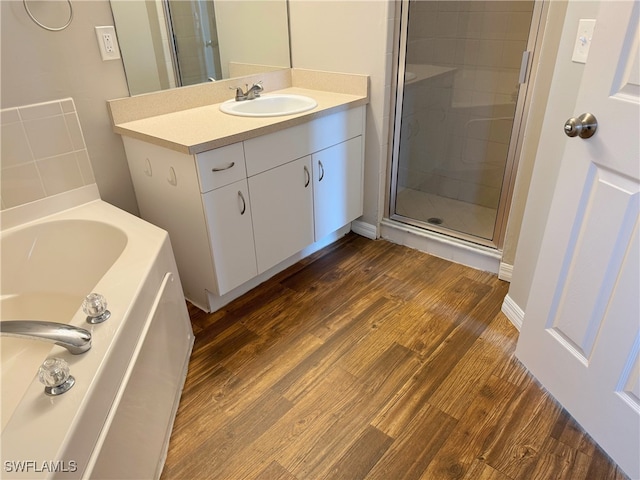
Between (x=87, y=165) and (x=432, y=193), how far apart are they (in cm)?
208

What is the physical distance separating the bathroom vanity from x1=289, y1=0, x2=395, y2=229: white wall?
119mm

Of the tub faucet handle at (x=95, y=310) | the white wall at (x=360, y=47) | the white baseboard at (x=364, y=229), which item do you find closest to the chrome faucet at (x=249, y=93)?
the white wall at (x=360, y=47)

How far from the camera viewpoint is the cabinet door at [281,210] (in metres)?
2.04

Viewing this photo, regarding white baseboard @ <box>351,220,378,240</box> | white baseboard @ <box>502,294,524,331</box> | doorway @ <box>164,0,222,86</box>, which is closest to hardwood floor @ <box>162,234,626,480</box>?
white baseboard @ <box>502,294,524,331</box>

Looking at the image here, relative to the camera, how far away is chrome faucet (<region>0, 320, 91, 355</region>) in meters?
0.96

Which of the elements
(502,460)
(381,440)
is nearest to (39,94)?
(381,440)

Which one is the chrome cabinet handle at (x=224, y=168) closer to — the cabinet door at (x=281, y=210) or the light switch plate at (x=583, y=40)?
the cabinet door at (x=281, y=210)

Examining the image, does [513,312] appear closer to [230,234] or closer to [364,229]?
[364,229]

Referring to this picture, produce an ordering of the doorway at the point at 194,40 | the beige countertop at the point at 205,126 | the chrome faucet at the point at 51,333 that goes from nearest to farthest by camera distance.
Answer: the chrome faucet at the point at 51,333 → the beige countertop at the point at 205,126 → the doorway at the point at 194,40

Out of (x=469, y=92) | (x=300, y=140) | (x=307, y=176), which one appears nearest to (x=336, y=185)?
(x=307, y=176)

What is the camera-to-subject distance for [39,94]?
5.67 ft

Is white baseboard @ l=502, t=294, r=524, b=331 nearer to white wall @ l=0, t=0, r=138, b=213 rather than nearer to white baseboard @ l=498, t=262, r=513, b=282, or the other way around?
white baseboard @ l=498, t=262, r=513, b=282

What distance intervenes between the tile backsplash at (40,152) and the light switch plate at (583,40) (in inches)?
75.0

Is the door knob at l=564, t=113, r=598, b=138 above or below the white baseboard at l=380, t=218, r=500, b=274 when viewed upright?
above
